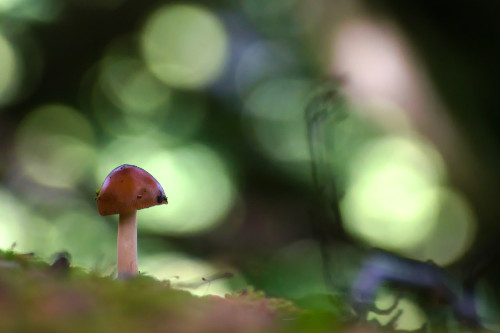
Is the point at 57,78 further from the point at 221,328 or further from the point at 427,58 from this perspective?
the point at 221,328

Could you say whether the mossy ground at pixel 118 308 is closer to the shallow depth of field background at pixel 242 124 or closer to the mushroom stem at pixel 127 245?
the mushroom stem at pixel 127 245

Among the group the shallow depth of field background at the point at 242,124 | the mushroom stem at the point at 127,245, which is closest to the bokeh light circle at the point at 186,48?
the shallow depth of field background at the point at 242,124

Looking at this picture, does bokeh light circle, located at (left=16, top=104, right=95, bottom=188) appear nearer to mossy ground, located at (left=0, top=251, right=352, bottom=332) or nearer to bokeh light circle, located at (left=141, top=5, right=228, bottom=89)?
bokeh light circle, located at (left=141, top=5, right=228, bottom=89)

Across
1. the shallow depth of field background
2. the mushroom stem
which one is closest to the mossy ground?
the mushroom stem

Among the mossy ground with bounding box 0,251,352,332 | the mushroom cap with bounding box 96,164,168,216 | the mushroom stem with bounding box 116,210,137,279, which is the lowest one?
the mossy ground with bounding box 0,251,352,332

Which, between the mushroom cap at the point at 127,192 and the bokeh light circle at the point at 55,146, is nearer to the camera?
the mushroom cap at the point at 127,192

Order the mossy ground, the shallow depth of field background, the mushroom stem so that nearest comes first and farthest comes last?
the mossy ground → the mushroom stem → the shallow depth of field background

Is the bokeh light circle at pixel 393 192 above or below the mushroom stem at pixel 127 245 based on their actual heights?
above
